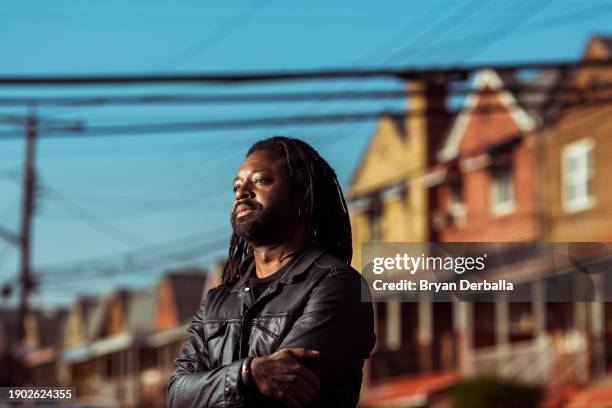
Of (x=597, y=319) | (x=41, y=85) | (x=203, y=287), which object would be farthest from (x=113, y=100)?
(x=203, y=287)

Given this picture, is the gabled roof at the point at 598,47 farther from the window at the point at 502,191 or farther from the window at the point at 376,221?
the window at the point at 376,221

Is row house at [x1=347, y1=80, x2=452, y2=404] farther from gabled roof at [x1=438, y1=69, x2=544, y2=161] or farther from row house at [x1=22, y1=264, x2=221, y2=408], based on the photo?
row house at [x1=22, y1=264, x2=221, y2=408]

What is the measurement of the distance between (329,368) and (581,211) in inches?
1105

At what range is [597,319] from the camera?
29.0 metres

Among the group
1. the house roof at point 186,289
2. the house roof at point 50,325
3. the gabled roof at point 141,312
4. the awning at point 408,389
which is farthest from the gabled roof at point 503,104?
the house roof at point 50,325

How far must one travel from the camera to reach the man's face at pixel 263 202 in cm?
405

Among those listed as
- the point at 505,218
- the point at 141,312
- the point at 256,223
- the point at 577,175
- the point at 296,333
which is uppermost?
the point at 577,175

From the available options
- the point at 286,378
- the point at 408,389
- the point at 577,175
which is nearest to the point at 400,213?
the point at 408,389

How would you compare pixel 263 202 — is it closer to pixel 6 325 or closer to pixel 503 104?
pixel 503 104

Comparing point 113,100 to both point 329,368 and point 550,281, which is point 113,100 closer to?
point 329,368

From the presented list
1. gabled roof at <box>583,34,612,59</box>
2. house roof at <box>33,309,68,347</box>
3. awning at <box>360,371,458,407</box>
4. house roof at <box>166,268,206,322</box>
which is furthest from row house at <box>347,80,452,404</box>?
house roof at <box>33,309,68,347</box>

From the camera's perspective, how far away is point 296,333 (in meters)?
3.85

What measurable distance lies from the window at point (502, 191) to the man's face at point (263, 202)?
101 feet

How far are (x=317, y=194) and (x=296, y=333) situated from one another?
51cm
